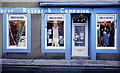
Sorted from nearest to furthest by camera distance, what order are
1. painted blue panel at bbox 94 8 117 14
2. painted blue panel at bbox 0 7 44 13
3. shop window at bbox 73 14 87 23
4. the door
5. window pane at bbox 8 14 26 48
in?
painted blue panel at bbox 94 8 117 14, painted blue panel at bbox 0 7 44 13, window pane at bbox 8 14 26 48, shop window at bbox 73 14 87 23, the door

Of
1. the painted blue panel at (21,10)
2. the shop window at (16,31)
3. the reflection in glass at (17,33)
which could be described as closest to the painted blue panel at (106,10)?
the painted blue panel at (21,10)

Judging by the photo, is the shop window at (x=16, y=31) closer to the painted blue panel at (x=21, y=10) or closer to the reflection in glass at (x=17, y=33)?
the reflection in glass at (x=17, y=33)

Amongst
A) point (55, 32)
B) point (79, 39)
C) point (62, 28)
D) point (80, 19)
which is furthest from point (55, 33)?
point (80, 19)

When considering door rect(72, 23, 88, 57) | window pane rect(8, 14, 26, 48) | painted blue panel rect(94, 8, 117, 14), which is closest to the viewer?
painted blue panel rect(94, 8, 117, 14)

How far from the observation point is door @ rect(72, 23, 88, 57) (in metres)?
10.4

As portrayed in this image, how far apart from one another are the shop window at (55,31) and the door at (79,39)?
0.99 meters

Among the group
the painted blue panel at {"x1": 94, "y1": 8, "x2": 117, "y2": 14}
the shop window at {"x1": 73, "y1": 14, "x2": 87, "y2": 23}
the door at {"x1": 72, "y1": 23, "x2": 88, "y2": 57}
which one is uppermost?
the painted blue panel at {"x1": 94, "y1": 8, "x2": 117, "y2": 14}

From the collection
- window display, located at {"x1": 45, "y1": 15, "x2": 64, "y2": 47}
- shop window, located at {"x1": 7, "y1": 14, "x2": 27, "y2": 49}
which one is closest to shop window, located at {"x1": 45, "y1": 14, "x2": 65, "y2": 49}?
window display, located at {"x1": 45, "y1": 15, "x2": 64, "y2": 47}

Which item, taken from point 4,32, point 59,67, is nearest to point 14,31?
point 4,32

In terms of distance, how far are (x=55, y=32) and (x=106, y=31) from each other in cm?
382

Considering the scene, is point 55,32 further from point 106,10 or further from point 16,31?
point 106,10

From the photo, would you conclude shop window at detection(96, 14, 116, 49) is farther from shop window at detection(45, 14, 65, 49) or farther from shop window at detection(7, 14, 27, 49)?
shop window at detection(7, 14, 27, 49)

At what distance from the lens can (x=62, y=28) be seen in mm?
9984

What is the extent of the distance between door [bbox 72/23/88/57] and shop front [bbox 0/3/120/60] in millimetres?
206
